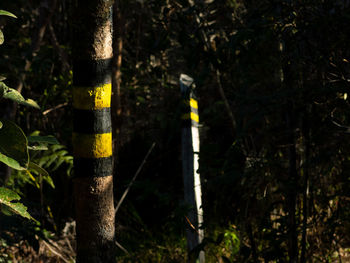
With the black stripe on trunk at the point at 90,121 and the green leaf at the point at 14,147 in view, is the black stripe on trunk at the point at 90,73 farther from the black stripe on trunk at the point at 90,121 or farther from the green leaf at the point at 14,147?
the green leaf at the point at 14,147

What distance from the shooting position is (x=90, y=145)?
1950 mm

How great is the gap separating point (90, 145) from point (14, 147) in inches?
14.5

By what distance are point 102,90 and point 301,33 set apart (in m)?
1.23

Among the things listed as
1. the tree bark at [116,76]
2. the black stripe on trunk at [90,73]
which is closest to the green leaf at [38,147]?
the black stripe on trunk at [90,73]

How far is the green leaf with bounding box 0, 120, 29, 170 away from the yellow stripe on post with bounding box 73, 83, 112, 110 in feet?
1.11

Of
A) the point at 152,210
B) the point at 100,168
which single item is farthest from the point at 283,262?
the point at 152,210

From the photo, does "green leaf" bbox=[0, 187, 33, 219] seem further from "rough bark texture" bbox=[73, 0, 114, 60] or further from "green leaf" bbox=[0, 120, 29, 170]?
"rough bark texture" bbox=[73, 0, 114, 60]

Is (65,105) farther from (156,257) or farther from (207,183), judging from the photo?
(207,183)

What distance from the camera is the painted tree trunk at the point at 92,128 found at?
1926 millimetres

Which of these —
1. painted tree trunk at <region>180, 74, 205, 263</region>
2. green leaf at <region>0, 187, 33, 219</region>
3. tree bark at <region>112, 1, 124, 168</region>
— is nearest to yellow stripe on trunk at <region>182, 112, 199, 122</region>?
painted tree trunk at <region>180, 74, 205, 263</region>

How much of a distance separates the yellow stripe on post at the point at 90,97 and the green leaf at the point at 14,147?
34cm

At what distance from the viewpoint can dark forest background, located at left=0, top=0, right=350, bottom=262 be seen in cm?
273

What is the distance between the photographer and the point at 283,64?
2576mm

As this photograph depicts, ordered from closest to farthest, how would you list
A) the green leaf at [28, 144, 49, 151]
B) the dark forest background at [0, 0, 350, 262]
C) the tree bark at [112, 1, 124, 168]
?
the green leaf at [28, 144, 49, 151]
the dark forest background at [0, 0, 350, 262]
the tree bark at [112, 1, 124, 168]
